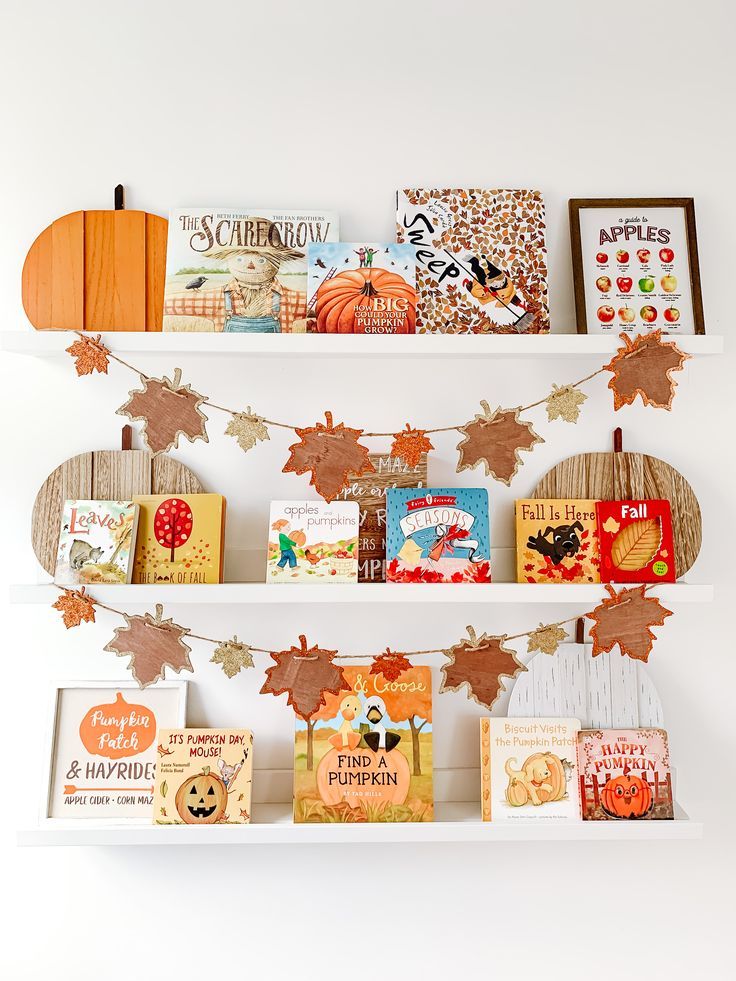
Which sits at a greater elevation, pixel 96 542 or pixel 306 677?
pixel 96 542

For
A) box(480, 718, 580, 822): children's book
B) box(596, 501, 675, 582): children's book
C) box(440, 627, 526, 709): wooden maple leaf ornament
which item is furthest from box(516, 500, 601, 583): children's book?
box(480, 718, 580, 822): children's book

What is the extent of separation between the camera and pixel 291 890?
1.48 metres

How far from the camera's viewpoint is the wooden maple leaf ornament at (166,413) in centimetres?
131

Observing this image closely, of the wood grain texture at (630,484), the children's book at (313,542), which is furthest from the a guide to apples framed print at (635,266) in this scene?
the children's book at (313,542)

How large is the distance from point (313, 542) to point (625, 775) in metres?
0.65

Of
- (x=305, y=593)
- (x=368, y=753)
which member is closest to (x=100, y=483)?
(x=305, y=593)

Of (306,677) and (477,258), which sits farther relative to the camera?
(477,258)

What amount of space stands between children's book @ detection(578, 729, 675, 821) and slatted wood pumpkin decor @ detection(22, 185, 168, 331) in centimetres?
103

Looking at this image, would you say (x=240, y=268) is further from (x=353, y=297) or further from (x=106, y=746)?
(x=106, y=746)

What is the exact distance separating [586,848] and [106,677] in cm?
90

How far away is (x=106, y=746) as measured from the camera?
1436mm

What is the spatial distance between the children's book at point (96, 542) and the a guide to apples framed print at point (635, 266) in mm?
829

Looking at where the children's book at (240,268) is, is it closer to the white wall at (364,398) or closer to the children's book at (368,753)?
the white wall at (364,398)
